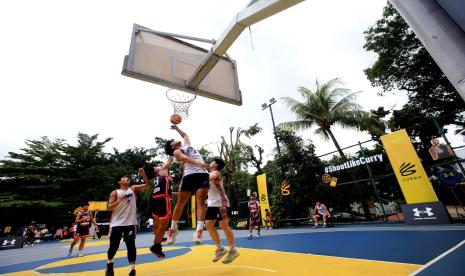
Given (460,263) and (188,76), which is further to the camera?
(188,76)

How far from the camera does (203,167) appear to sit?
4355 mm

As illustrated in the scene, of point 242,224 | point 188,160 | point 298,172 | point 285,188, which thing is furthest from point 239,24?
point 242,224

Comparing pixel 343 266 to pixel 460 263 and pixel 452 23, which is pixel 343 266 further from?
pixel 452 23

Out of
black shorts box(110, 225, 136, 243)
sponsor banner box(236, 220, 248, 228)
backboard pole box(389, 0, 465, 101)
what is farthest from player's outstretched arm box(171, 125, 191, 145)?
sponsor banner box(236, 220, 248, 228)

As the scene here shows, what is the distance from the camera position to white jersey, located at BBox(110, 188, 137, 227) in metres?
4.98

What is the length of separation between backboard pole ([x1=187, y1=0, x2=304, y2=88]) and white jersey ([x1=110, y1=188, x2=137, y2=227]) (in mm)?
2740

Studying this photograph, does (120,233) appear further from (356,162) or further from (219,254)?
(356,162)

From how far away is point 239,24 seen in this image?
405 centimetres

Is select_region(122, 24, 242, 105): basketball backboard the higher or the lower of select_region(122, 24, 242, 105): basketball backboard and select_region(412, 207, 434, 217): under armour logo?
the higher

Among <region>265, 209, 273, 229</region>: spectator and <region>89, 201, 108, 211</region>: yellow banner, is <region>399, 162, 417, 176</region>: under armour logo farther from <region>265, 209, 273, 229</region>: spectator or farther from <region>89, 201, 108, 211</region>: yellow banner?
<region>89, 201, 108, 211</region>: yellow banner

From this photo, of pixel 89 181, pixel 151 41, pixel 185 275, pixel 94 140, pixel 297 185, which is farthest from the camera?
pixel 94 140

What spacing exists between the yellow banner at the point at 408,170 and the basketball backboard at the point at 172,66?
851 centimetres

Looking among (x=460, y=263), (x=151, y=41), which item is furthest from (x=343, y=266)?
(x=151, y=41)

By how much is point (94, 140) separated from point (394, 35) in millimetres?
38438
